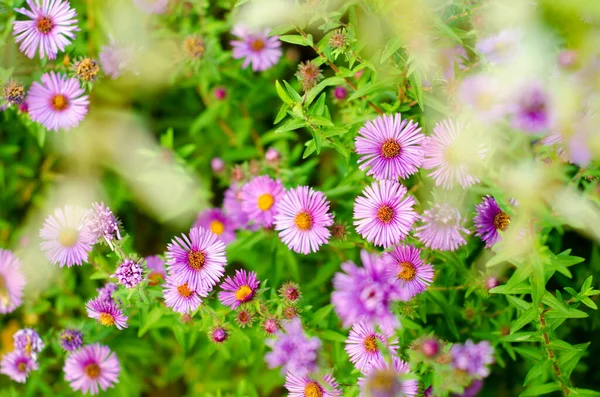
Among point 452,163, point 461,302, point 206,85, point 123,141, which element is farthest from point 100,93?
point 461,302

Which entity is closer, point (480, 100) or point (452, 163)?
point (480, 100)

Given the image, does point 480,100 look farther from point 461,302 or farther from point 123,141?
point 123,141

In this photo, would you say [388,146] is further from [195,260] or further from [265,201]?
[195,260]

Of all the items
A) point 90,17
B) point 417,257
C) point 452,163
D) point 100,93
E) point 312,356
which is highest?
point 90,17

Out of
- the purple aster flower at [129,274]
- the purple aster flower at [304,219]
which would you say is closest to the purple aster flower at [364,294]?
the purple aster flower at [304,219]

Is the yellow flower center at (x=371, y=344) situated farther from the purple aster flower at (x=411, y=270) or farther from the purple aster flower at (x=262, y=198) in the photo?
the purple aster flower at (x=262, y=198)

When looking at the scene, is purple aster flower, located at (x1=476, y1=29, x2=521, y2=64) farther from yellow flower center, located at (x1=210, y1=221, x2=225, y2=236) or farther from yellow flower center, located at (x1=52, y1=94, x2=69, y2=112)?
yellow flower center, located at (x1=52, y1=94, x2=69, y2=112)
